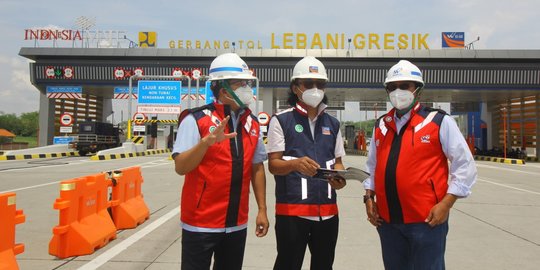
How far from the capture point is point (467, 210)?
7.84 metres

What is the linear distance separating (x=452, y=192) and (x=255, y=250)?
3023mm

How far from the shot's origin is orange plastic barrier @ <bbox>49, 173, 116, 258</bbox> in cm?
458

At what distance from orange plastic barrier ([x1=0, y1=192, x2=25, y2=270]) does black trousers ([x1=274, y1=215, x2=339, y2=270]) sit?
252 cm

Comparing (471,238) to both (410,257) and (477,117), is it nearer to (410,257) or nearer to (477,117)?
(410,257)

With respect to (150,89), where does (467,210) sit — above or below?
below

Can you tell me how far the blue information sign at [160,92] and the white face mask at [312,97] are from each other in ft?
68.3

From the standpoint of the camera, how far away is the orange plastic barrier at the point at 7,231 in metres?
3.49

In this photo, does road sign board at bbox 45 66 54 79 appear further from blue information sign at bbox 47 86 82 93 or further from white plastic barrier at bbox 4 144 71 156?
white plastic barrier at bbox 4 144 71 156

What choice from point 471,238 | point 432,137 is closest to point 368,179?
point 432,137

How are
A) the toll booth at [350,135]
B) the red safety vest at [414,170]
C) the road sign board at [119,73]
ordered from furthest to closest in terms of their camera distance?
the toll booth at [350,135]
the road sign board at [119,73]
the red safety vest at [414,170]

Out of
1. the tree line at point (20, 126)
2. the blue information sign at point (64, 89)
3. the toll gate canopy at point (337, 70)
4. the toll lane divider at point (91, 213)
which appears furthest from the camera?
the tree line at point (20, 126)

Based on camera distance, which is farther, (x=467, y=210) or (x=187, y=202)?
(x=467, y=210)

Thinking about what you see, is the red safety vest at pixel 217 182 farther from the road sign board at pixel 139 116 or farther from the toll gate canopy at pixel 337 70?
the toll gate canopy at pixel 337 70

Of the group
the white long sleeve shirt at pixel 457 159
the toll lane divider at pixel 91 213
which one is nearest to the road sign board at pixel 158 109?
the toll lane divider at pixel 91 213
